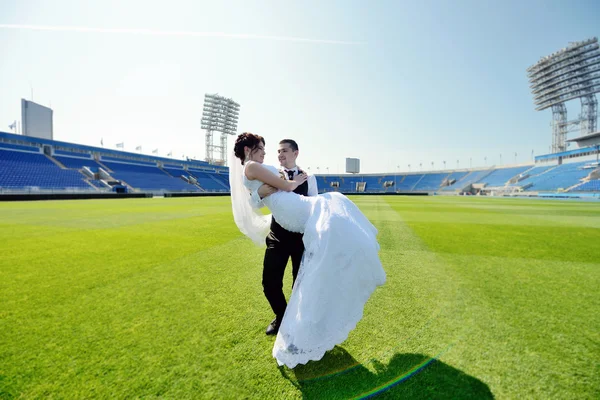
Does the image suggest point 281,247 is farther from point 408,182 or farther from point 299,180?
point 408,182

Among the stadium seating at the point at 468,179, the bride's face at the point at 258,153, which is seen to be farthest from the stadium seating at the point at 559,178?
the bride's face at the point at 258,153

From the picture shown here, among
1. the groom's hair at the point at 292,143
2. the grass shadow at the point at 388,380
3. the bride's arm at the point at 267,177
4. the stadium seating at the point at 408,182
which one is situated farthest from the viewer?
the stadium seating at the point at 408,182

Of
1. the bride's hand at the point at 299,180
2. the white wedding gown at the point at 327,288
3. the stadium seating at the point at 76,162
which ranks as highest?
the stadium seating at the point at 76,162

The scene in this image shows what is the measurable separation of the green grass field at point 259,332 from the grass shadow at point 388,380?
0.03 feet

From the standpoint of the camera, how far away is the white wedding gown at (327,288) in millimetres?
1887

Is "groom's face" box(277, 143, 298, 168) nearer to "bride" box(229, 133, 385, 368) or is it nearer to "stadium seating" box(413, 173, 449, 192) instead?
"bride" box(229, 133, 385, 368)

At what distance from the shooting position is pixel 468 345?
2.34 m

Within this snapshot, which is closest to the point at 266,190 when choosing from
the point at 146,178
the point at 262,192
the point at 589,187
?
the point at 262,192

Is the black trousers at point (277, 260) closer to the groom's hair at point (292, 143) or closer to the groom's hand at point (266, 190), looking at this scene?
the groom's hand at point (266, 190)

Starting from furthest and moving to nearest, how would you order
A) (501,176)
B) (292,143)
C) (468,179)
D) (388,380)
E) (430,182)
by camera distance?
(430,182) → (468,179) → (501,176) → (292,143) → (388,380)

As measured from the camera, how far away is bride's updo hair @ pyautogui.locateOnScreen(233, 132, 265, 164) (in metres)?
2.37

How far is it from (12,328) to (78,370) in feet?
4.01

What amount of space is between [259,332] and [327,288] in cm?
106

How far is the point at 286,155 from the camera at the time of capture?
2.46 meters
